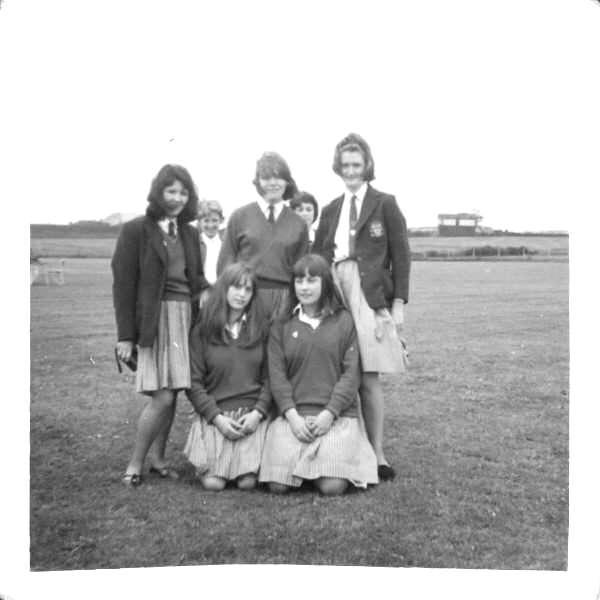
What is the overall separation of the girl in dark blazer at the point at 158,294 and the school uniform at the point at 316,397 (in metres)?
0.39

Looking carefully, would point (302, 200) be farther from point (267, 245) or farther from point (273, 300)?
point (273, 300)

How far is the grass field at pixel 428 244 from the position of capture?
3.57 meters

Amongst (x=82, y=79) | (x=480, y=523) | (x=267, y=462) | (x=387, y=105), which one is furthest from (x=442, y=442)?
(x=82, y=79)

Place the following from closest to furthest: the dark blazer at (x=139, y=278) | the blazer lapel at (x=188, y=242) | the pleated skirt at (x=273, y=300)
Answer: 1. the dark blazer at (x=139, y=278)
2. the blazer lapel at (x=188, y=242)
3. the pleated skirt at (x=273, y=300)

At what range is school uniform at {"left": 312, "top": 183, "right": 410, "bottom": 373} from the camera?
3.76m

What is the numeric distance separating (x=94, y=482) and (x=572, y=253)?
207cm

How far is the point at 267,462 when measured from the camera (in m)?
3.69

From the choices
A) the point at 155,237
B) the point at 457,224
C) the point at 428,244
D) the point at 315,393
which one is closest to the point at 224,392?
the point at 315,393

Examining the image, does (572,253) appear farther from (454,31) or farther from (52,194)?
(52,194)

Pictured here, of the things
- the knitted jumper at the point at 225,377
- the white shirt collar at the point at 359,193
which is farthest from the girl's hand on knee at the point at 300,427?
the white shirt collar at the point at 359,193

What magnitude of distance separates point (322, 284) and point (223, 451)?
779 mm

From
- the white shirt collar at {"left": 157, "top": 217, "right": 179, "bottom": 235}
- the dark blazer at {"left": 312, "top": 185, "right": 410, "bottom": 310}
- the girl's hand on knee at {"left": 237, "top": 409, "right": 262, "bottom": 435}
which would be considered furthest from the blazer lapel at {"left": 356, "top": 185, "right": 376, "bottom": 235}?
the girl's hand on knee at {"left": 237, "top": 409, "right": 262, "bottom": 435}

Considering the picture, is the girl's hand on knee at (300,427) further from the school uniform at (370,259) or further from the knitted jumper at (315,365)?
the school uniform at (370,259)

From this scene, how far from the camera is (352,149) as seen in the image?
143 inches
